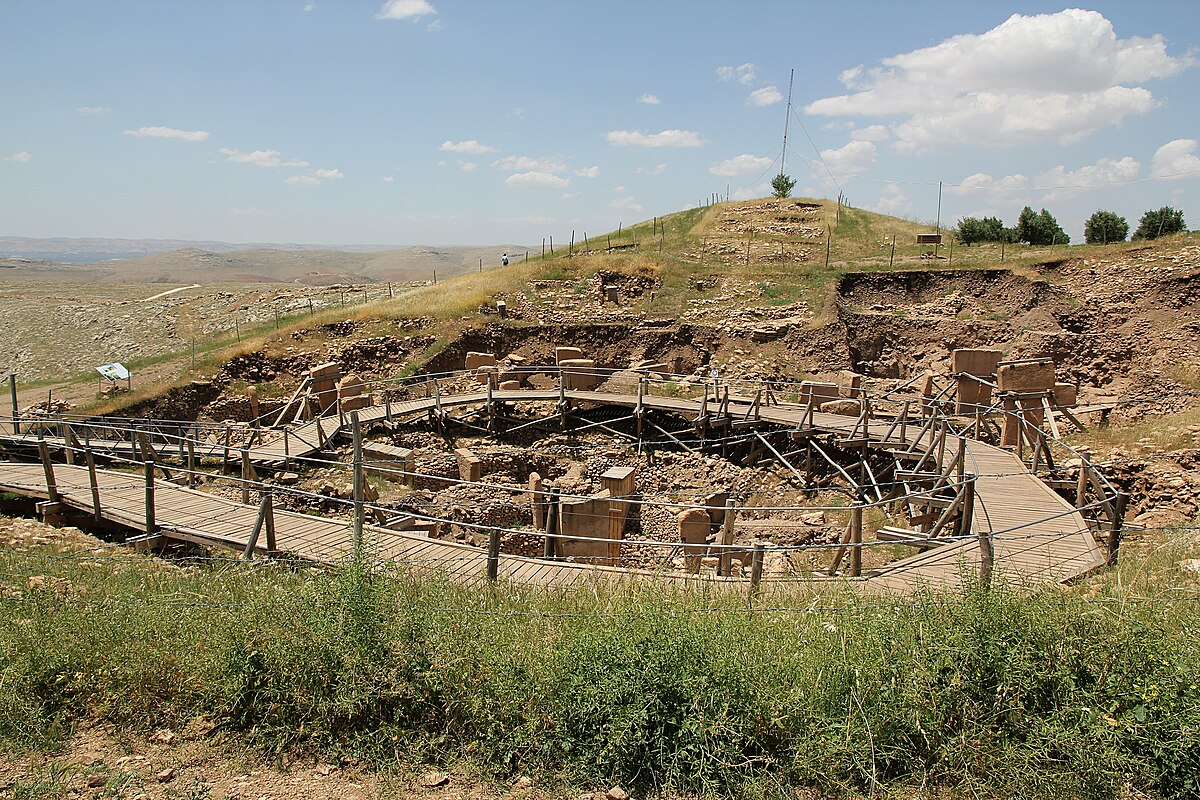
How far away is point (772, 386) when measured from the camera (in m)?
22.8

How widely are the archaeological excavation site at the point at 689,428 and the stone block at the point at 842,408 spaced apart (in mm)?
89

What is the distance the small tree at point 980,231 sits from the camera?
36.6m

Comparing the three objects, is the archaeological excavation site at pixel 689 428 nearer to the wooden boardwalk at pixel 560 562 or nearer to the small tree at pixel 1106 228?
the wooden boardwalk at pixel 560 562

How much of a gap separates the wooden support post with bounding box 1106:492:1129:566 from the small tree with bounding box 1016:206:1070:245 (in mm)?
31974

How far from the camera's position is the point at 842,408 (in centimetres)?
1997

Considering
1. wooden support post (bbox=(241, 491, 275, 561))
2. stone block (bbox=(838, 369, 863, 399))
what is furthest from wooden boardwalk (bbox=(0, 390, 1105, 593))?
stone block (bbox=(838, 369, 863, 399))

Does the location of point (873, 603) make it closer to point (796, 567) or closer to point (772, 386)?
point (796, 567)

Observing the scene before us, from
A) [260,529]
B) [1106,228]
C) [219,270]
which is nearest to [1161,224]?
[1106,228]

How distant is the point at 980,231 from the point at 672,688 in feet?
124

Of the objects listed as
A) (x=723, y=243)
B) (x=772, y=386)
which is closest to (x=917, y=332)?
(x=772, y=386)

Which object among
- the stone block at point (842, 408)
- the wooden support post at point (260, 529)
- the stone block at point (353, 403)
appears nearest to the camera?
the wooden support post at point (260, 529)

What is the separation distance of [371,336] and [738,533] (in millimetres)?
17769

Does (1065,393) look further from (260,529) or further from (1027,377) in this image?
(260,529)

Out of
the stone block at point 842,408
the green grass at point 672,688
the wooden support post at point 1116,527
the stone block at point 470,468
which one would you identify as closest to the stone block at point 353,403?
the stone block at point 470,468
